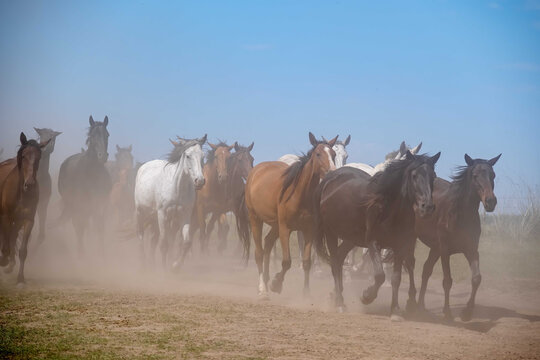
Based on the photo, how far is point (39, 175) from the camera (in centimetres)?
1473

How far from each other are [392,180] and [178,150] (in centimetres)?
678

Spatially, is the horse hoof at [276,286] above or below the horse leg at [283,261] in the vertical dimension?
below

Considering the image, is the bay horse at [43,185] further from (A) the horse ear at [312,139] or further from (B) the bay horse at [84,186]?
(A) the horse ear at [312,139]

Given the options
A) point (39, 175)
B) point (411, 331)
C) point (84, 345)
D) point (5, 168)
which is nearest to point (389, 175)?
point (411, 331)

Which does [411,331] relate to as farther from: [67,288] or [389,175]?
[67,288]

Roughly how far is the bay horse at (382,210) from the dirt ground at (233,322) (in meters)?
0.72

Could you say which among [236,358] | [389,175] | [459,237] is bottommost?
[236,358]

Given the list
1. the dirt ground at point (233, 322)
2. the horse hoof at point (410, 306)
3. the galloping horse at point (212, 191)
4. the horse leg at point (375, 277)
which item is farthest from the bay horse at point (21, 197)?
the horse hoof at point (410, 306)

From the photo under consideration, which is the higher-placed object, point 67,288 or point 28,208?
point 28,208

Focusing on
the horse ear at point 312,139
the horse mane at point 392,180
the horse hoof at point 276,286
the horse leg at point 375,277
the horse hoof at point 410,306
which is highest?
the horse ear at point 312,139

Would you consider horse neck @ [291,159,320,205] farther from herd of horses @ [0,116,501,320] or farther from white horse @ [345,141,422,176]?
white horse @ [345,141,422,176]

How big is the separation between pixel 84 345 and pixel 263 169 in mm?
6763

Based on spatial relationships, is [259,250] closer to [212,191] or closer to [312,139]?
[312,139]

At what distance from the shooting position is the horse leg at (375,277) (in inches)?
356
